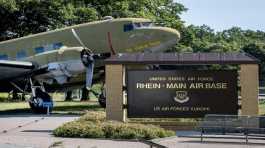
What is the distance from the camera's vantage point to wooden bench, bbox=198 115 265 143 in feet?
57.7

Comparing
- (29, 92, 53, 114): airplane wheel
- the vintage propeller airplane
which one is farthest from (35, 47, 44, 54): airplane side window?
(29, 92, 53, 114): airplane wheel

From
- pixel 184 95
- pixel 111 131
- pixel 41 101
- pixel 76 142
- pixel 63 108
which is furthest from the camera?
pixel 63 108

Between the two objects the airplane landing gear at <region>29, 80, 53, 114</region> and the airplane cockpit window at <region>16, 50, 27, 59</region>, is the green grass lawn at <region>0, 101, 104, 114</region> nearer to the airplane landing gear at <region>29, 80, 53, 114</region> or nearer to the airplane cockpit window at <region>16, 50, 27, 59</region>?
the airplane landing gear at <region>29, 80, 53, 114</region>

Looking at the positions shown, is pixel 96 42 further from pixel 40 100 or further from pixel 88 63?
pixel 40 100

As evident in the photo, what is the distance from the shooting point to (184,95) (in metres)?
21.2

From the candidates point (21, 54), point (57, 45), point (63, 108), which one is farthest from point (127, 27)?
point (63, 108)

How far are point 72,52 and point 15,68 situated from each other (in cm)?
321

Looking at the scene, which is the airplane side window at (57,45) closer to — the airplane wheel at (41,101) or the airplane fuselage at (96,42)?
the airplane fuselage at (96,42)

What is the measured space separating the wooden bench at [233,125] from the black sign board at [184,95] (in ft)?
9.66

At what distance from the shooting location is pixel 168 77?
21.4 m

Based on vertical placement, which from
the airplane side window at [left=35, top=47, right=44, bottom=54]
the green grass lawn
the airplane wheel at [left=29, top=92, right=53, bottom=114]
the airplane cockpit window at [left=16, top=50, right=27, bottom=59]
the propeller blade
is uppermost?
the airplane side window at [left=35, top=47, right=44, bottom=54]

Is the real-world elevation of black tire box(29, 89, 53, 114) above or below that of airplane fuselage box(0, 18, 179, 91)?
below

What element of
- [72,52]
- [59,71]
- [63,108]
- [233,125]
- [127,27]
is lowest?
[63,108]

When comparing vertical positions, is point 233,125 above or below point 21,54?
below
